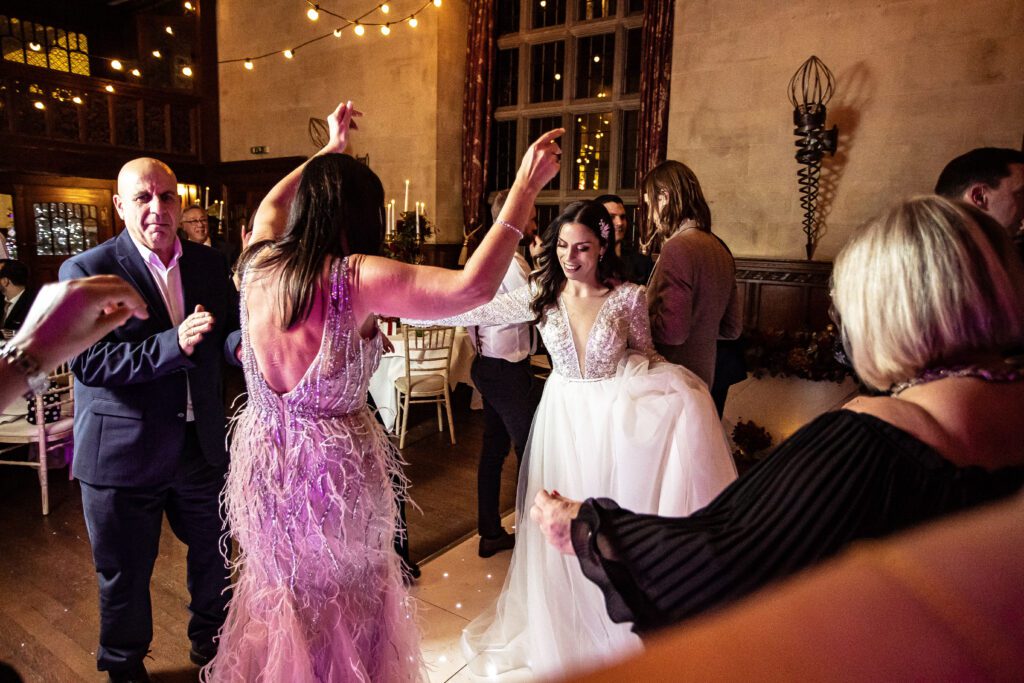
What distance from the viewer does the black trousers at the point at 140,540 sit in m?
2.04

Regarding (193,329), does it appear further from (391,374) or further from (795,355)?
(795,355)

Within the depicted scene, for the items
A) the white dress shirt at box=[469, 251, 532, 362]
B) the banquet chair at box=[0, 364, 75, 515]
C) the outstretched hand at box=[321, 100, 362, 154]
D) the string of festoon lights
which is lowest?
the banquet chair at box=[0, 364, 75, 515]

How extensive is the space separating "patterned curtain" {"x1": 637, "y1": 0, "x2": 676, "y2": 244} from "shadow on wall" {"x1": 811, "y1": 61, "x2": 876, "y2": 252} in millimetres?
1518

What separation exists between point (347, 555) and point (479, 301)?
755 millimetres

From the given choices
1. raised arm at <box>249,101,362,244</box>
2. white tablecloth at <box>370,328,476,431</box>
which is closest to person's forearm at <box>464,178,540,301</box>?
raised arm at <box>249,101,362,244</box>

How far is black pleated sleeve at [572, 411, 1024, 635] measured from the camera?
2.65ft

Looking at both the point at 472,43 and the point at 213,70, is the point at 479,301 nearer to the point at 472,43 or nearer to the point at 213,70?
the point at 472,43

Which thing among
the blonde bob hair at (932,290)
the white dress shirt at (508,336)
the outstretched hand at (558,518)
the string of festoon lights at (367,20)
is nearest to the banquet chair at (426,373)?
the white dress shirt at (508,336)

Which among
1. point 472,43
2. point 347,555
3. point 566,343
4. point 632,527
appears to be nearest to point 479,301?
point 632,527

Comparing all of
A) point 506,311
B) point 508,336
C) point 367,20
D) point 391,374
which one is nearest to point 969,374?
point 506,311

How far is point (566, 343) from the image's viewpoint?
95.6 inches

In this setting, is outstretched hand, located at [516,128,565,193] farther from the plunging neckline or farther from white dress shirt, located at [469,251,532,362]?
white dress shirt, located at [469,251,532,362]

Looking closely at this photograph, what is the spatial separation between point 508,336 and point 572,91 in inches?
210

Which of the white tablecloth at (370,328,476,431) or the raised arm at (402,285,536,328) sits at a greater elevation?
the raised arm at (402,285,536,328)
